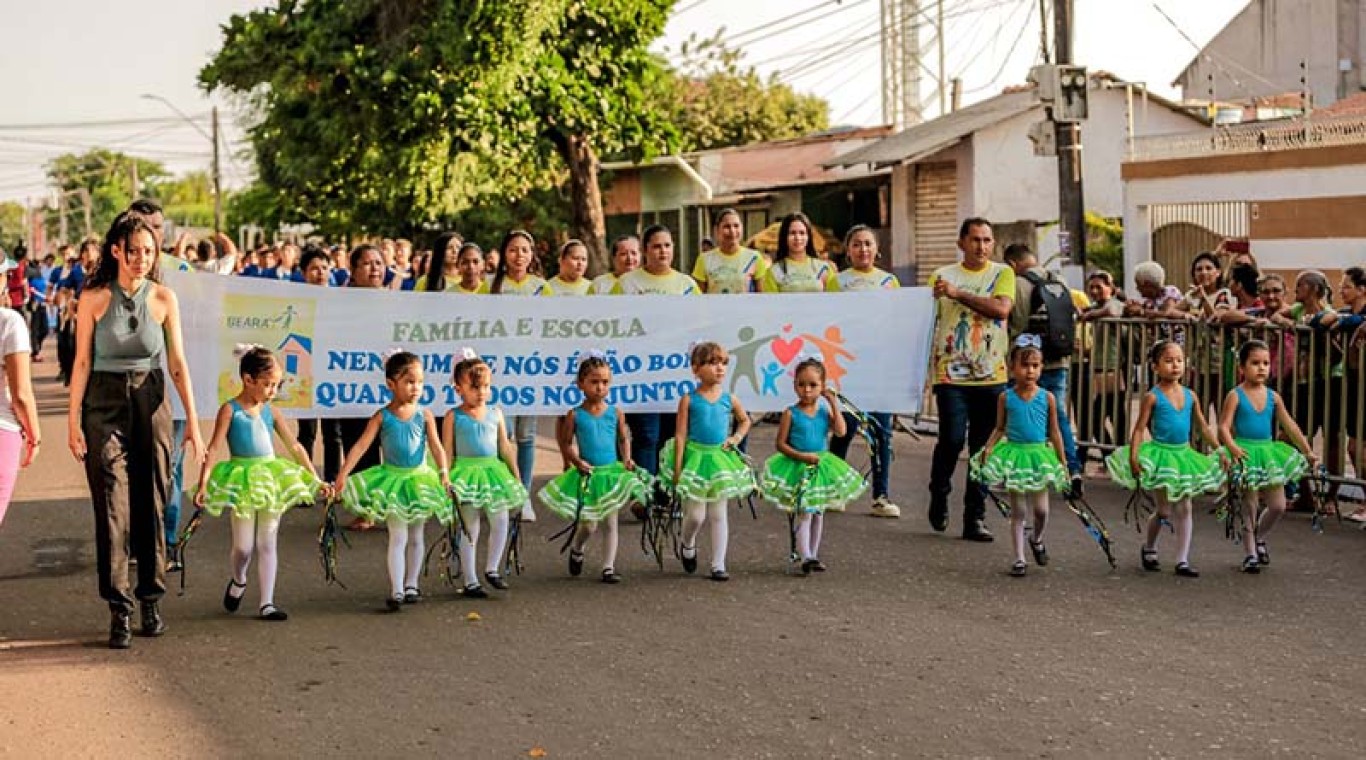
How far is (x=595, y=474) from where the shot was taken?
9906 millimetres

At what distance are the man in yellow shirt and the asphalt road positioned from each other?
2.31 feet

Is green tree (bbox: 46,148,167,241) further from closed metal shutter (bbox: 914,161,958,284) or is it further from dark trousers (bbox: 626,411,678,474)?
dark trousers (bbox: 626,411,678,474)

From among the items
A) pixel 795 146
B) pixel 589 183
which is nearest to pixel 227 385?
pixel 589 183

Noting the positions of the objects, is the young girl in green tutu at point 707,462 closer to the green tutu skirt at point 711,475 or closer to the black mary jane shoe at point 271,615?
the green tutu skirt at point 711,475

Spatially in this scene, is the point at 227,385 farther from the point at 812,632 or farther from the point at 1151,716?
the point at 1151,716

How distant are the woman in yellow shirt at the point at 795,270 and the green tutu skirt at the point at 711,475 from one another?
2439 millimetres

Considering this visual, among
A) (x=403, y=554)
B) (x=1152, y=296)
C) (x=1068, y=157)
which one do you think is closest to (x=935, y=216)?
(x=1068, y=157)

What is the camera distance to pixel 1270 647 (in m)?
8.15

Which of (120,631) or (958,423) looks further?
(958,423)

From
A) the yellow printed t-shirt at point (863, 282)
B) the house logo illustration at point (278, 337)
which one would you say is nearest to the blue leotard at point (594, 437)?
the house logo illustration at point (278, 337)

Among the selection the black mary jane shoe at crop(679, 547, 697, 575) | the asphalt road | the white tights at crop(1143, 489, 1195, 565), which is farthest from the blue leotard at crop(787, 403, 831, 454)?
the white tights at crop(1143, 489, 1195, 565)

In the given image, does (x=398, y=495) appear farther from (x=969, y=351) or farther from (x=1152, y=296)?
(x=1152, y=296)

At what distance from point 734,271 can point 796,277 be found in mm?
421

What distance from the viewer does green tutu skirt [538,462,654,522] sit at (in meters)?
9.83
